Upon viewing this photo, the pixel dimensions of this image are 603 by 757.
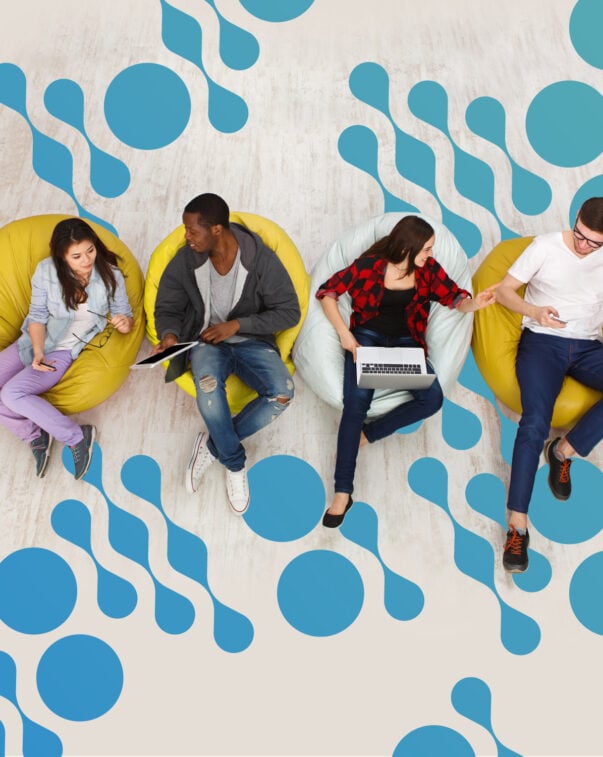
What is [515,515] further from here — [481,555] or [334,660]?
[334,660]

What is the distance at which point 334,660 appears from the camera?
2607 mm

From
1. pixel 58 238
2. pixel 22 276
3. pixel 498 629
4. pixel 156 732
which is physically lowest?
pixel 156 732

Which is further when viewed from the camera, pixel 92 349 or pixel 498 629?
pixel 92 349

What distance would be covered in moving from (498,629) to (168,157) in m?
3.20

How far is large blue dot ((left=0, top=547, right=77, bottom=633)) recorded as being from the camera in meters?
2.66

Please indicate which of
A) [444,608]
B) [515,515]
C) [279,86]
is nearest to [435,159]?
[279,86]

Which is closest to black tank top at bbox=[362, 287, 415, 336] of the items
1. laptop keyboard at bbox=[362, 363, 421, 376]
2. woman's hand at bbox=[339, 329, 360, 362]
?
woman's hand at bbox=[339, 329, 360, 362]

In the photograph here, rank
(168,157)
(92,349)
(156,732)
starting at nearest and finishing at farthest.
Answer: (156,732) < (92,349) < (168,157)
